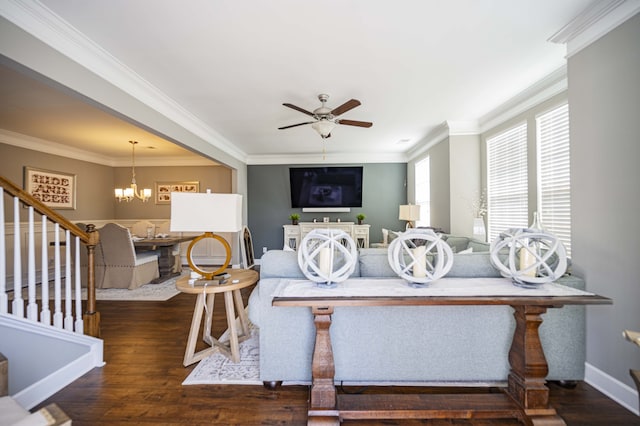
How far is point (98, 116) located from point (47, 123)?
98 centimetres

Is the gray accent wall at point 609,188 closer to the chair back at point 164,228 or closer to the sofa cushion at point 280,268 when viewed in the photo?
the sofa cushion at point 280,268

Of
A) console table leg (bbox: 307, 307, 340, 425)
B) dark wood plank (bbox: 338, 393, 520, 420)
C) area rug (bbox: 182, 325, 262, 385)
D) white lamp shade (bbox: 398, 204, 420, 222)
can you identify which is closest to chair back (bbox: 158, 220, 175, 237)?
area rug (bbox: 182, 325, 262, 385)

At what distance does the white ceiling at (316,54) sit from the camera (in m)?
1.92

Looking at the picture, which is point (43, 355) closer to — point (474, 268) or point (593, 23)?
point (474, 268)

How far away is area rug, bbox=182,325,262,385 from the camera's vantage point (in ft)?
6.69

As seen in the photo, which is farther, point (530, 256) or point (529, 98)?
point (529, 98)

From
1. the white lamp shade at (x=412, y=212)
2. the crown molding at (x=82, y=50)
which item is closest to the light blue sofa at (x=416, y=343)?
the crown molding at (x=82, y=50)

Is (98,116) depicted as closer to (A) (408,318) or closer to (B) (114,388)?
(B) (114,388)

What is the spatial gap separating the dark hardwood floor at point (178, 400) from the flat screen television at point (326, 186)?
4.51 meters

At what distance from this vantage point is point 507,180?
3.63 metres

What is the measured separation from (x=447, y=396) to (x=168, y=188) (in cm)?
683

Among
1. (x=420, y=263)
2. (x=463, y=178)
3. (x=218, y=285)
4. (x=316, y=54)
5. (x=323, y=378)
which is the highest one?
(x=316, y=54)

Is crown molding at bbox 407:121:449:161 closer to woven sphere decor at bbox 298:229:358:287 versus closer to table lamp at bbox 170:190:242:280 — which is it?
woven sphere decor at bbox 298:229:358:287

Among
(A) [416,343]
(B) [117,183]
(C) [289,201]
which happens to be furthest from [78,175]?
(A) [416,343]
